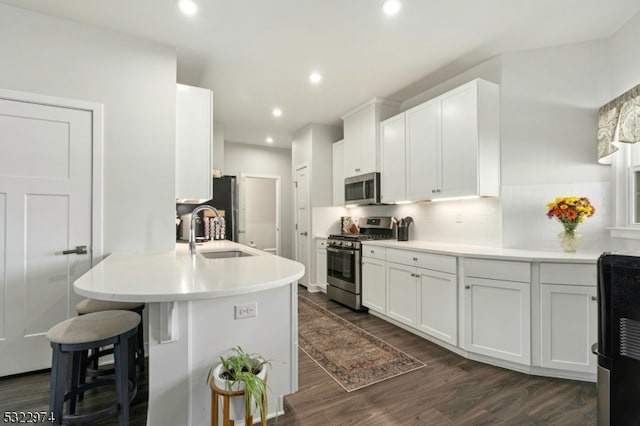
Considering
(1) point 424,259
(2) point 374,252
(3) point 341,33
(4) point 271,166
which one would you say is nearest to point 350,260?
(2) point 374,252

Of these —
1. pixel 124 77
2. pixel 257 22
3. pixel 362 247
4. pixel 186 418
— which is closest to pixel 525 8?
pixel 257 22

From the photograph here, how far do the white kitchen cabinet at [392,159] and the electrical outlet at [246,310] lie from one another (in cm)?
257

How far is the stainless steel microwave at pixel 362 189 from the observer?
13.5 ft

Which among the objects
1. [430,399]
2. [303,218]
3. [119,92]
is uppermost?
[119,92]

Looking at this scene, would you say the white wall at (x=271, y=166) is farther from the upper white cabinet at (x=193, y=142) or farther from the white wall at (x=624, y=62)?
the white wall at (x=624, y=62)

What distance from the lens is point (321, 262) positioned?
492 centimetres

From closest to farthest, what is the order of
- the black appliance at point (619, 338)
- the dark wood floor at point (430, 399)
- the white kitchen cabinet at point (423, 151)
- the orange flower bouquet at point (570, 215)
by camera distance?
the black appliance at point (619, 338)
the dark wood floor at point (430, 399)
the orange flower bouquet at point (570, 215)
the white kitchen cabinet at point (423, 151)

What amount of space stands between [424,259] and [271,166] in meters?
4.45

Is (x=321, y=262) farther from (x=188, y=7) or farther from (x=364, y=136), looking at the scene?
(x=188, y=7)

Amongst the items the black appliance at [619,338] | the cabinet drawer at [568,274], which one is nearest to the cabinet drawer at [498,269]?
the cabinet drawer at [568,274]

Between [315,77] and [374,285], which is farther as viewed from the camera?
[374,285]

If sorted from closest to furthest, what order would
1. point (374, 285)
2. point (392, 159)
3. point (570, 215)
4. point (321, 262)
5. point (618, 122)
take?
point (618, 122), point (570, 215), point (374, 285), point (392, 159), point (321, 262)

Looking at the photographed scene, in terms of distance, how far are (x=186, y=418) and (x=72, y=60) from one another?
109 inches

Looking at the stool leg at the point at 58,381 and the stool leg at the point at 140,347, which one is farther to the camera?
the stool leg at the point at 140,347
